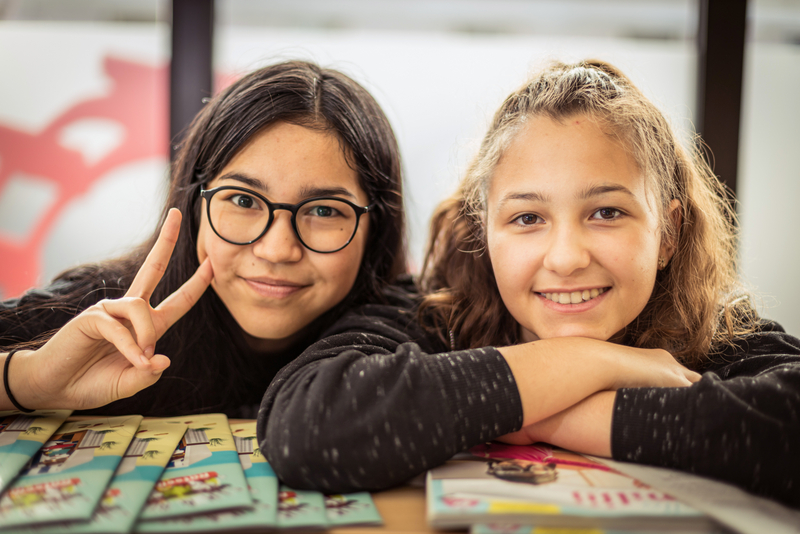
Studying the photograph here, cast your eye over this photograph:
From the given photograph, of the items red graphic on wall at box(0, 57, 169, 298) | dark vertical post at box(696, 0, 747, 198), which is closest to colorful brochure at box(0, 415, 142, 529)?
red graphic on wall at box(0, 57, 169, 298)

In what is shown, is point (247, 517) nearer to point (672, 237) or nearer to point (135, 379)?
point (135, 379)

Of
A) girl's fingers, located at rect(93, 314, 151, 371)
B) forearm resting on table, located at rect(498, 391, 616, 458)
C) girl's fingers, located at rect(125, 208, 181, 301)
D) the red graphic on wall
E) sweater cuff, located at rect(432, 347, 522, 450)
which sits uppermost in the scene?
the red graphic on wall

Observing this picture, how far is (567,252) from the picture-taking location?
2.95 ft

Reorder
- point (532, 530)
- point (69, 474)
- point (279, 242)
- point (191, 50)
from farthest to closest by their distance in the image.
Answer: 1. point (191, 50)
2. point (279, 242)
3. point (69, 474)
4. point (532, 530)

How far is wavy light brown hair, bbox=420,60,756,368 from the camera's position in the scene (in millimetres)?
1007

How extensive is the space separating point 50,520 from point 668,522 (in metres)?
0.67

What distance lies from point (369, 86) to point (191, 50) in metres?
0.69

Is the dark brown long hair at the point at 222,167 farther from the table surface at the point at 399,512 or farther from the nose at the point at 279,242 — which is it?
the table surface at the point at 399,512

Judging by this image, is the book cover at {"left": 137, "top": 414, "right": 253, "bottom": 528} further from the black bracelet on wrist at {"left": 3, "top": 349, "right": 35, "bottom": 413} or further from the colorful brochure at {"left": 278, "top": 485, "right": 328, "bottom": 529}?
the black bracelet on wrist at {"left": 3, "top": 349, "right": 35, "bottom": 413}

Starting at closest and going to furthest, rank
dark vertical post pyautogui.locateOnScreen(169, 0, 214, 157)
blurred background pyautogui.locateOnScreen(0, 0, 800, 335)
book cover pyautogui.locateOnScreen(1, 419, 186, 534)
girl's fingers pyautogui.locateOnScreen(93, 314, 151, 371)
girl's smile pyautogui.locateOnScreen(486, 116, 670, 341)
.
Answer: book cover pyautogui.locateOnScreen(1, 419, 186, 534) < girl's fingers pyautogui.locateOnScreen(93, 314, 151, 371) < girl's smile pyautogui.locateOnScreen(486, 116, 670, 341) < dark vertical post pyautogui.locateOnScreen(169, 0, 214, 157) < blurred background pyautogui.locateOnScreen(0, 0, 800, 335)

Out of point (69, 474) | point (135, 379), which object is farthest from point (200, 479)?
point (135, 379)

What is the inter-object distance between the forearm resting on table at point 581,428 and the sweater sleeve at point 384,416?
0.08 meters

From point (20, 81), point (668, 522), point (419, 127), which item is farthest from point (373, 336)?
point (20, 81)

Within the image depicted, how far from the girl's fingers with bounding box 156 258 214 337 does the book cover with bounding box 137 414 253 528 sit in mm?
187
